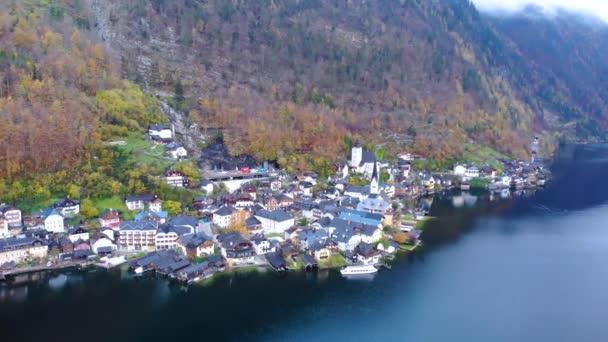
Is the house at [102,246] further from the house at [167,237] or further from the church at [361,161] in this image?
the church at [361,161]

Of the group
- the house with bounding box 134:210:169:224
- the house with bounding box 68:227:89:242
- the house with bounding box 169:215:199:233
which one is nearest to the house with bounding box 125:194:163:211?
the house with bounding box 134:210:169:224

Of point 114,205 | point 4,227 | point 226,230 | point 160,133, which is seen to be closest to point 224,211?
point 226,230

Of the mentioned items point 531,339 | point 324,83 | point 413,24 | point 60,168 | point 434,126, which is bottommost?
point 531,339

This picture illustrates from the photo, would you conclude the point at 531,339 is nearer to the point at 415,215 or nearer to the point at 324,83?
the point at 415,215

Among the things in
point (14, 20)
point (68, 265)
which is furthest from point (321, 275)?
point (14, 20)

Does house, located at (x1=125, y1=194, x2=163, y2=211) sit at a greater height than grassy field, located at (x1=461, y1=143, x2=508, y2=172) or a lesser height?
lesser

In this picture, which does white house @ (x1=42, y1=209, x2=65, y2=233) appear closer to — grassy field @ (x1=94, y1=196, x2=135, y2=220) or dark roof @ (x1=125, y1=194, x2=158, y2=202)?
grassy field @ (x1=94, y1=196, x2=135, y2=220)

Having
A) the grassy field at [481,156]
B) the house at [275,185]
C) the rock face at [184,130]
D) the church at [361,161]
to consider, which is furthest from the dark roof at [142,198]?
the grassy field at [481,156]
